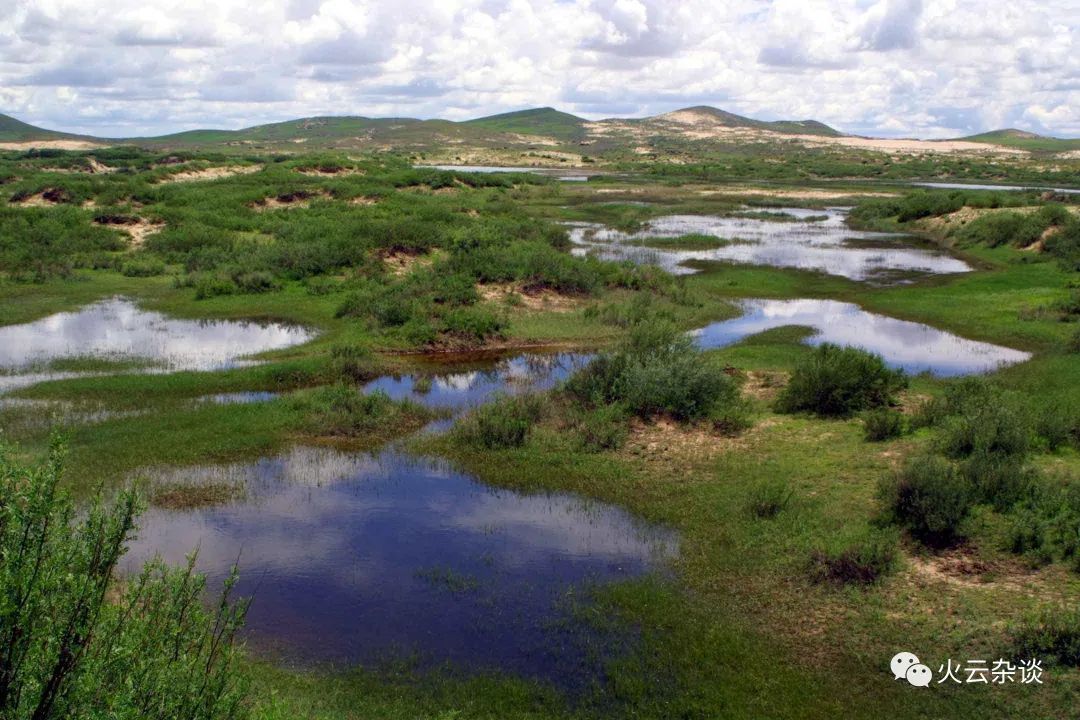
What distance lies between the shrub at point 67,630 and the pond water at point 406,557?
4267 millimetres

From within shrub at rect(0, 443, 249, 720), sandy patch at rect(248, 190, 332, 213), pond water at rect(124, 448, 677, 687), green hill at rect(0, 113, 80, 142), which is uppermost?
green hill at rect(0, 113, 80, 142)

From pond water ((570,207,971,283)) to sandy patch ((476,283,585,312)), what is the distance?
869 centimetres

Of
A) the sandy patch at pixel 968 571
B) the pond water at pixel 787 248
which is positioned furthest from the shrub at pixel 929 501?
the pond water at pixel 787 248

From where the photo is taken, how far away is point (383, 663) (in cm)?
911

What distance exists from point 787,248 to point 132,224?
34534mm

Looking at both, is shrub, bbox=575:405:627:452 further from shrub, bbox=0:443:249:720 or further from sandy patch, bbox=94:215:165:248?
sandy patch, bbox=94:215:165:248

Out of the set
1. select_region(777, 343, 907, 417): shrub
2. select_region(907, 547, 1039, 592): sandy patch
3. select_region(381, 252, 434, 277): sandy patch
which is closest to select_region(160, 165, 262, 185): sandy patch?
select_region(381, 252, 434, 277): sandy patch

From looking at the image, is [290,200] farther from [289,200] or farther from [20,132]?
[20,132]

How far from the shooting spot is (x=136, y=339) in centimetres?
2308

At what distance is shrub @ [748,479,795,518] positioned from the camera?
12.5 meters

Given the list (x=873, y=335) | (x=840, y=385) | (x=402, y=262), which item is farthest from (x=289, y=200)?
(x=840, y=385)

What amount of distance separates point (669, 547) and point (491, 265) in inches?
761

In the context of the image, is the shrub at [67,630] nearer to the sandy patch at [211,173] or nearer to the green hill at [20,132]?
the sandy patch at [211,173]

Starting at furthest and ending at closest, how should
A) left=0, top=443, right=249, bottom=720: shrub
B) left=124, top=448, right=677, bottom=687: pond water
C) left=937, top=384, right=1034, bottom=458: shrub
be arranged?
1. left=937, top=384, right=1034, bottom=458: shrub
2. left=124, top=448, right=677, bottom=687: pond water
3. left=0, top=443, right=249, bottom=720: shrub
